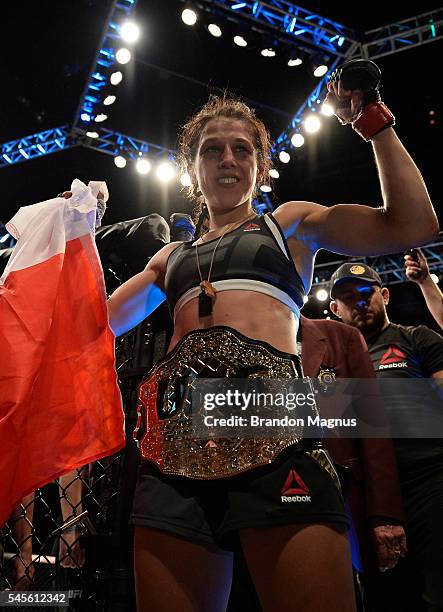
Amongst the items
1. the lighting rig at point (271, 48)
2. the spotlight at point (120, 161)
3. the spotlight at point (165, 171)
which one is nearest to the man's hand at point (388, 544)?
the lighting rig at point (271, 48)

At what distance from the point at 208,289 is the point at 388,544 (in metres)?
0.88

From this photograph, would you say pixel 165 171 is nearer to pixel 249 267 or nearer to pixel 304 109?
pixel 304 109

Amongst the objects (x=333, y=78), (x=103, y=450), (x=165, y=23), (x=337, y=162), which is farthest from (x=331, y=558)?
(x=337, y=162)

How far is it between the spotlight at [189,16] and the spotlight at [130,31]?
54 cm

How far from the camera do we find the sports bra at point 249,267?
51.3 inches

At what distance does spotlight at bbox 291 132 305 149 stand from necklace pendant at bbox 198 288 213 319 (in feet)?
20.2

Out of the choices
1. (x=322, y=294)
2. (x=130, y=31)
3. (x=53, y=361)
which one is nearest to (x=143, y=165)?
(x=130, y=31)

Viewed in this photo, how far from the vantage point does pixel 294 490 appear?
3.42ft

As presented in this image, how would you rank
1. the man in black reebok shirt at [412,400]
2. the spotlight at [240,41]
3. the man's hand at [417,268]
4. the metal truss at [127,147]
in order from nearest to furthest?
the man in black reebok shirt at [412,400]
the man's hand at [417,268]
the spotlight at [240,41]
the metal truss at [127,147]

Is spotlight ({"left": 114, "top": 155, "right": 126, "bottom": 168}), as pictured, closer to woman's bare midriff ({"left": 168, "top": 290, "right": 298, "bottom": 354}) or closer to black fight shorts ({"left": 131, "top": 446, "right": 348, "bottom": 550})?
woman's bare midriff ({"left": 168, "top": 290, "right": 298, "bottom": 354})

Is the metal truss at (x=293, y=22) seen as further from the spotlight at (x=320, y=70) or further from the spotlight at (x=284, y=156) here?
the spotlight at (x=284, y=156)

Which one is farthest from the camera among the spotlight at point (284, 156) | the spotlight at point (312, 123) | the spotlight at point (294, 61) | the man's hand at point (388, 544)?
the spotlight at point (284, 156)

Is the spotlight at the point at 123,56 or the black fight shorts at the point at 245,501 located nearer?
the black fight shorts at the point at 245,501

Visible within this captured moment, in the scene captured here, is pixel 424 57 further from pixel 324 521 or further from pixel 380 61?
pixel 324 521
